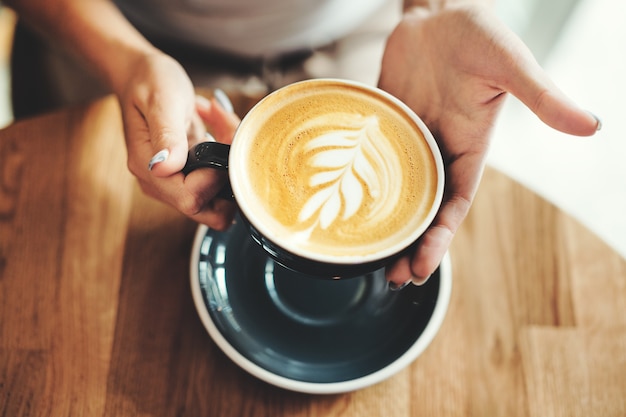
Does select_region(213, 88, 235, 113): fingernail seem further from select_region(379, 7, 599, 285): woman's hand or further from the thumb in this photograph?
select_region(379, 7, 599, 285): woman's hand

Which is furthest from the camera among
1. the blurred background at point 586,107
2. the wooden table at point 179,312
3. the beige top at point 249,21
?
the blurred background at point 586,107

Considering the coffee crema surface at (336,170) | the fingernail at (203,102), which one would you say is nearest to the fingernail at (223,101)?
the fingernail at (203,102)

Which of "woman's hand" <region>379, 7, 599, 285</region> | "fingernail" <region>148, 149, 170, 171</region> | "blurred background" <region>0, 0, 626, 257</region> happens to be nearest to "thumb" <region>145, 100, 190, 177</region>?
"fingernail" <region>148, 149, 170, 171</region>

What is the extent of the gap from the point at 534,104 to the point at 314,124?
315 millimetres

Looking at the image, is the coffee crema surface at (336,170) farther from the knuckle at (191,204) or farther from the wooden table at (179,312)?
the wooden table at (179,312)

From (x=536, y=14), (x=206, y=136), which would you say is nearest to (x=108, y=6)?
(x=206, y=136)

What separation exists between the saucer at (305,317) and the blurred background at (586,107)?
1103 millimetres

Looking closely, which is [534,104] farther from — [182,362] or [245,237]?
[182,362]

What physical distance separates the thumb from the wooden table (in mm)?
196

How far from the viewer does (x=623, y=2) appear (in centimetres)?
183

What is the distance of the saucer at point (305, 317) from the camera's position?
0.82 meters

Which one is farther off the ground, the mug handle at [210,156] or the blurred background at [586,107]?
the mug handle at [210,156]

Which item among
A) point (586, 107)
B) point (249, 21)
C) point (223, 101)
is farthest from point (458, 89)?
point (586, 107)

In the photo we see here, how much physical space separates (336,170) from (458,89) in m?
0.30
